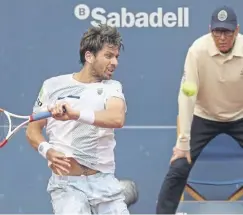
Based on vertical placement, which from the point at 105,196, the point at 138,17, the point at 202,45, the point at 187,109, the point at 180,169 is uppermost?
the point at 138,17

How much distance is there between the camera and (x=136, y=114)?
658 centimetres

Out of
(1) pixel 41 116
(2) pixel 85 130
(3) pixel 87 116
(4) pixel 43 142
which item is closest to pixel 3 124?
(4) pixel 43 142

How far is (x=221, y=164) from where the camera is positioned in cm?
655

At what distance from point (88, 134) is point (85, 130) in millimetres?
24

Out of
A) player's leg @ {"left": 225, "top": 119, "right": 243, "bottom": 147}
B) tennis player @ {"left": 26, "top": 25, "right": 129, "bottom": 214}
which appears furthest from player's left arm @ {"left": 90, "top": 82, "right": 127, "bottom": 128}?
player's leg @ {"left": 225, "top": 119, "right": 243, "bottom": 147}

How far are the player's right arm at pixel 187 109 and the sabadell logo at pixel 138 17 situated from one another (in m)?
0.59

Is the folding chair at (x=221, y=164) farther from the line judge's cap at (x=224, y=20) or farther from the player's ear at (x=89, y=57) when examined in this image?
the player's ear at (x=89, y=57)

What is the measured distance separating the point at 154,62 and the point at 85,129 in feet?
6.92

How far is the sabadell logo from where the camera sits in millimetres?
6465

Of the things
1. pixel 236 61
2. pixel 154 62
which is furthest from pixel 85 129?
pixel 154 62

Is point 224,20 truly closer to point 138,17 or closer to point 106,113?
point 138,17

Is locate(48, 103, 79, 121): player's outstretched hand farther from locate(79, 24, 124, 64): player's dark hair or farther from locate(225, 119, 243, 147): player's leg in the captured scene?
locate(225, 119, 243, 147): player's leg

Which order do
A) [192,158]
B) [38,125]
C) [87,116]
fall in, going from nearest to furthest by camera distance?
[87,116], [38,125], [192,158]

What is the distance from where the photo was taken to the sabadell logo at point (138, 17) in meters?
6.46
